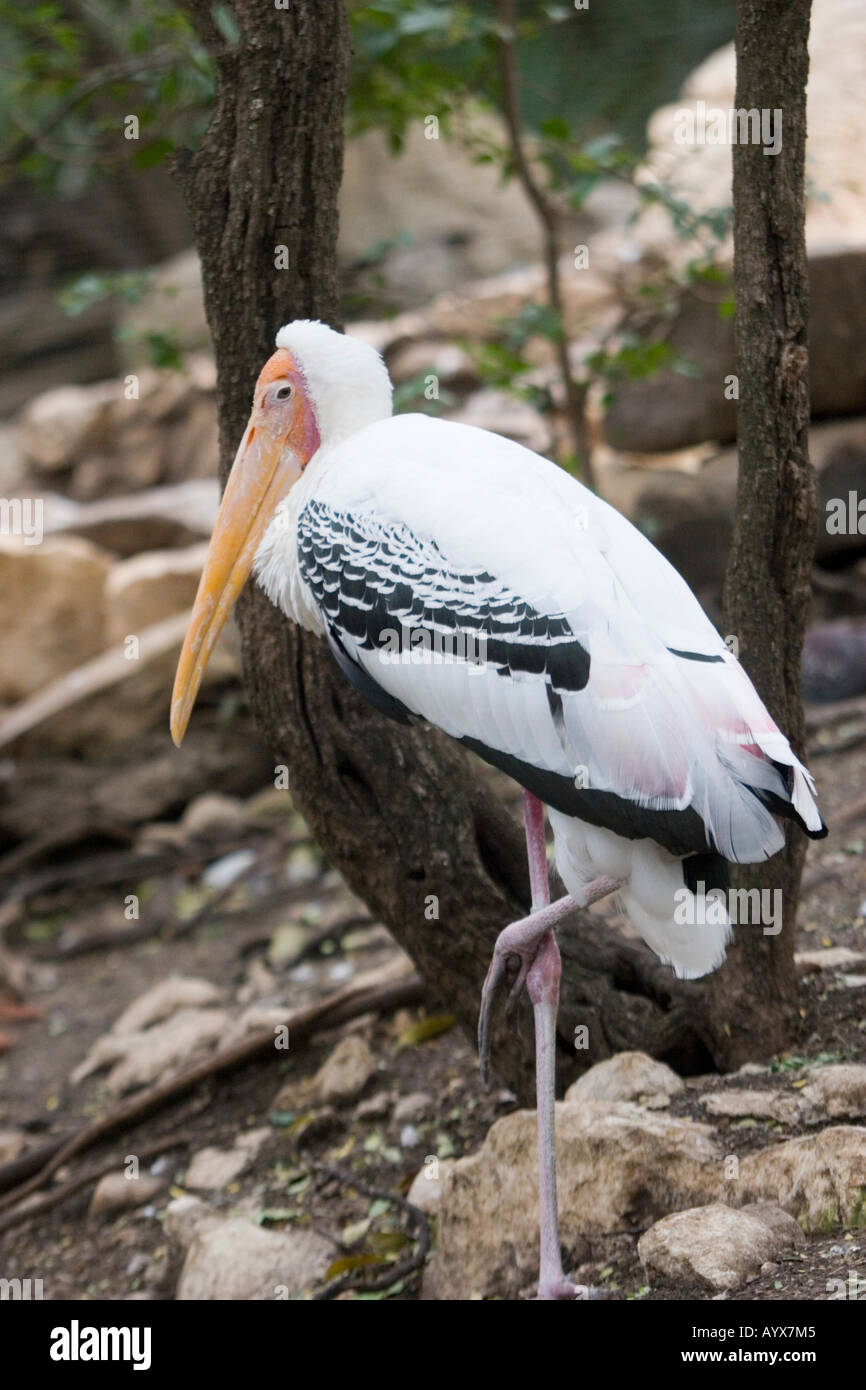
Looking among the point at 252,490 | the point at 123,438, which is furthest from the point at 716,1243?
the point at 123,438

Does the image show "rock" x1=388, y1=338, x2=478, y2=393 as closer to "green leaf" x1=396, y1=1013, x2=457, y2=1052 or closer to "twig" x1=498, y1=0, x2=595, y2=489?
"twig" x1=498, y1=0, x2=595, y2=489

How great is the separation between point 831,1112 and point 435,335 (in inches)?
339

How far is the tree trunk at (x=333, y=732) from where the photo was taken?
335cm

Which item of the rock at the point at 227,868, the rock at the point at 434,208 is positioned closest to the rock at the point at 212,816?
the rock at the point at 227,868

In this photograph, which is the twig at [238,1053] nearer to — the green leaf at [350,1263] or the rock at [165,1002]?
the rock at [165,1002]

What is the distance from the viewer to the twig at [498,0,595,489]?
224 inches

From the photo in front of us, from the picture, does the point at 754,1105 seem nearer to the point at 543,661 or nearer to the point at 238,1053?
the point at 543,661

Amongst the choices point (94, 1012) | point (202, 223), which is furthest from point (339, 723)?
point (94, 1012)

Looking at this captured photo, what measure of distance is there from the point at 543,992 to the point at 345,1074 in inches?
48.7

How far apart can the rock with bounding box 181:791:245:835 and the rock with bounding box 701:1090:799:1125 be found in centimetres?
385

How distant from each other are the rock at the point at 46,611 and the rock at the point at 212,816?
1.60m

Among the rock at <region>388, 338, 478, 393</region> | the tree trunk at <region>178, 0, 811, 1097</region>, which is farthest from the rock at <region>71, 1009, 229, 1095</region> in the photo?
the rock at <region>388, 338, 478, 393</region>
